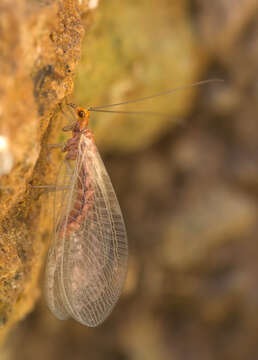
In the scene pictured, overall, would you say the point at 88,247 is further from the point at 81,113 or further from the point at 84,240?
the point at 81,113

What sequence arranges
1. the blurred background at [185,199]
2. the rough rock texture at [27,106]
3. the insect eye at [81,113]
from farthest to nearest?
1. the blurred background at [185,199]
2. the insect eye at [81,113]
3. the rough rock texture at [27,106]

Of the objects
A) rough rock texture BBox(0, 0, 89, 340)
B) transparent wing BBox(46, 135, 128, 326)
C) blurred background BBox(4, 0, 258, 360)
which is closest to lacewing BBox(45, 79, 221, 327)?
transparent wing BBox(46, 135, 128, 326)

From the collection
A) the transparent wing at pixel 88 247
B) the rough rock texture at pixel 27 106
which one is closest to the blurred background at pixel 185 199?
the transparent wing at pixel 88 247

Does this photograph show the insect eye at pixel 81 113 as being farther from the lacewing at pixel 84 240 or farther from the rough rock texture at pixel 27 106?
the rough rock texture at pixel 27 106

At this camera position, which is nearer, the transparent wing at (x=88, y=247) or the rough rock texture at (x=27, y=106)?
the rough rock texture at (x=27, y=106)

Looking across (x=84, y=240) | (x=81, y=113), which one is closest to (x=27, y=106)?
(x=81, y=113)

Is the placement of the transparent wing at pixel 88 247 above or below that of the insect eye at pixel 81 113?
below
